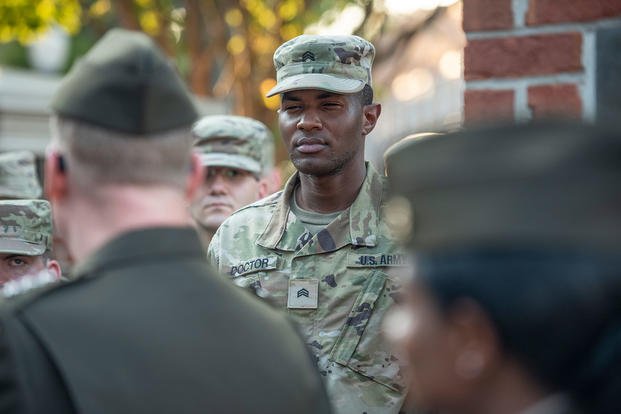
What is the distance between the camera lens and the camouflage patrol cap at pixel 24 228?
4273 millimetres

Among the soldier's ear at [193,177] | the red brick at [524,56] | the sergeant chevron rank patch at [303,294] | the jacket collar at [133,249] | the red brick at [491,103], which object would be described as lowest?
the sergeant chevron rank patch at [303,294]

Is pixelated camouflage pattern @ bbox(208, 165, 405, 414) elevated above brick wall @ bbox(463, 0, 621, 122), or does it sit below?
below

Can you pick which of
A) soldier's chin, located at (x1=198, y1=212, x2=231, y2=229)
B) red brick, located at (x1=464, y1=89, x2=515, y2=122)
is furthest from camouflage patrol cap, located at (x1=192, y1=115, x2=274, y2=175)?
red brick, located at (x1=464, y1=89, x2=515, y2=122)

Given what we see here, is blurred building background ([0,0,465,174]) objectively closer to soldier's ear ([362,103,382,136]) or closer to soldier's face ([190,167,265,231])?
soldier's face ([190,167,265,231])

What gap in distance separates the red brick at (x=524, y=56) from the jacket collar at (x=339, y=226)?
3.91 ft

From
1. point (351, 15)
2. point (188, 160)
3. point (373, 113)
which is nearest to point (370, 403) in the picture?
point (373, 113)

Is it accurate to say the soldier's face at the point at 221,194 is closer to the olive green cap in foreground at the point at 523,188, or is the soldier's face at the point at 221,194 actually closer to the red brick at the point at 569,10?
the red brick at the point at 569,10

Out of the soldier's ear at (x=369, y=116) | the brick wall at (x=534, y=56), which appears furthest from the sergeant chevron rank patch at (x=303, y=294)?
the brick wall at (x=534, y=56)

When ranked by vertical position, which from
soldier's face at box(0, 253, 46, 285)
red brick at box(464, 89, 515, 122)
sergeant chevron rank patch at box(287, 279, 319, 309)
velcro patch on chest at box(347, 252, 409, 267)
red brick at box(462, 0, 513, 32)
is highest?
red brick at box(462, 0, 513, 32)

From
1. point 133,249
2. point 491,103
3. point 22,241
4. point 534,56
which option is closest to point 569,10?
point 534,56

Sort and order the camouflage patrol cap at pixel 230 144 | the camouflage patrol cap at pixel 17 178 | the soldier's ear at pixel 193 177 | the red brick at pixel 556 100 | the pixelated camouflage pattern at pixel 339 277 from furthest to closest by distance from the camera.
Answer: the camouflage patrol cap at pixel 17 178 → the camouflage patrol cap at pixel 230 144 → the pixelated camouflage pattern at pixel 339 277 → the red brick at pixel 556 100 → the soldier's ear at pixel 193 177

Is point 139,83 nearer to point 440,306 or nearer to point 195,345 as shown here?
point 195,345

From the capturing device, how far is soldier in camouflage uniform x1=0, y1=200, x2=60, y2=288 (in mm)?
4262

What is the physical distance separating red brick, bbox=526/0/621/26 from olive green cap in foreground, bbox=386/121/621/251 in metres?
1.24
